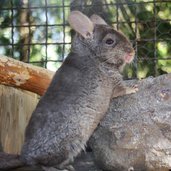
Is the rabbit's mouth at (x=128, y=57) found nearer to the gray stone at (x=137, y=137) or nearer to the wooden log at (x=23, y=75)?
the gray stone at (x=137, y=137)

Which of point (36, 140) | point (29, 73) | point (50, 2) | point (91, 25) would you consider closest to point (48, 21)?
point (50, 2)

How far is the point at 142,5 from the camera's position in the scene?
537 cm

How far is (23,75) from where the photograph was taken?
432cm

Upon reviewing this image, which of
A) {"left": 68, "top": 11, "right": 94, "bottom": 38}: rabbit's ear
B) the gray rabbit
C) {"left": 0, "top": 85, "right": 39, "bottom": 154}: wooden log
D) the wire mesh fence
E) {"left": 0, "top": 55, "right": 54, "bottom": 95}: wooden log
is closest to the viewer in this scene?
the gray rabbit

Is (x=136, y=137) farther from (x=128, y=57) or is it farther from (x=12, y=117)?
(x=12, y=117)

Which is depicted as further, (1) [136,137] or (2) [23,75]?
(2) [23,75]

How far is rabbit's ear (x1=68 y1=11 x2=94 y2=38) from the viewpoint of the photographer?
3637 millimetres

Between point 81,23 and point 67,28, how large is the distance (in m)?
1.71

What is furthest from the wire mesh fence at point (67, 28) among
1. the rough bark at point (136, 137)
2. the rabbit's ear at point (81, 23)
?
the rough bark at point (136, 137)

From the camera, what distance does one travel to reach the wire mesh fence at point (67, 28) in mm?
5074

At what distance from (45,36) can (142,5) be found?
2.90ft

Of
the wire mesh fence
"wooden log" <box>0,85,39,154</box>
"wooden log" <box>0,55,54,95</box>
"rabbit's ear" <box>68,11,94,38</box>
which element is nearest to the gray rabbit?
"rabbit's ear" <box>68,11,94,38</box>

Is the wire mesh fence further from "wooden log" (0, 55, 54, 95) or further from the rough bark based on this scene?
the rough bark

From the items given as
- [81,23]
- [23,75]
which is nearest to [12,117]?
[23,75]
